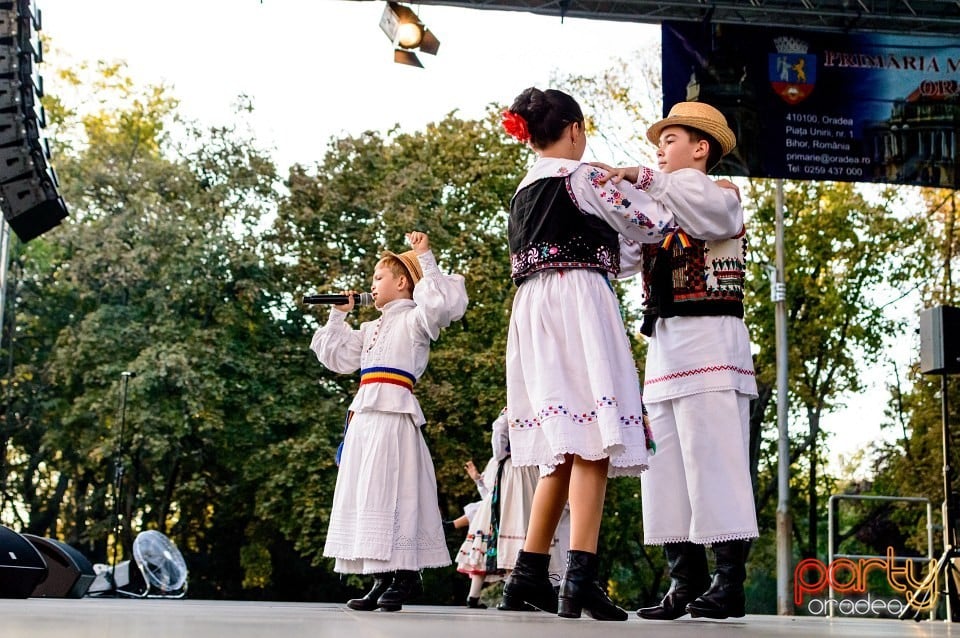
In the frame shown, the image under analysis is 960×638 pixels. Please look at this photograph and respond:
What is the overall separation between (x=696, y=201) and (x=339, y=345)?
1883mm

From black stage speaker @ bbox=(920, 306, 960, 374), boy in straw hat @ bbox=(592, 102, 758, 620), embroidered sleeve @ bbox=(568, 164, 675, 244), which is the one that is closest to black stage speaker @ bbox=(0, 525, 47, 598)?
boy in straw hat @ bbox=(592, 102, 758, 620)

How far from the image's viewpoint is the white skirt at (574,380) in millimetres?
3430

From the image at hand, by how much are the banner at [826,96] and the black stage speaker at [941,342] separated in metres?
1.78

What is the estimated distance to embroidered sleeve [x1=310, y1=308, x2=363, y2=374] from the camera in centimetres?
497

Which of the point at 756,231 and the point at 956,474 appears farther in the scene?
the point at 756,231

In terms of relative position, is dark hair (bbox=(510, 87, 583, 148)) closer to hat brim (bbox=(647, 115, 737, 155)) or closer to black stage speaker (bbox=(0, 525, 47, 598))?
hat brim (bbox=(647, 115, 737, 155))

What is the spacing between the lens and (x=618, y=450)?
134 inches

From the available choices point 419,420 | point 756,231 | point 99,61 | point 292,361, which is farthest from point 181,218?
point 419,420

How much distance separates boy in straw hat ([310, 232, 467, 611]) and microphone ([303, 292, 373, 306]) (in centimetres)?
17

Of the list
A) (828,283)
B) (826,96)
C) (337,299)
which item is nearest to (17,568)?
(337,299)

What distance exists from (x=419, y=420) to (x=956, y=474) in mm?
15394

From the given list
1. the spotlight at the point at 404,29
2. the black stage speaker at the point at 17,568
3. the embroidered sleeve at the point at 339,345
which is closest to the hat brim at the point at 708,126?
the embroidered sleeve at the point at 339,345

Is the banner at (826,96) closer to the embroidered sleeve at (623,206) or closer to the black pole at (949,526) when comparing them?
the black pole at (949,526)

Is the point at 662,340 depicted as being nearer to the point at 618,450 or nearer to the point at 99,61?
the point at 618,450
